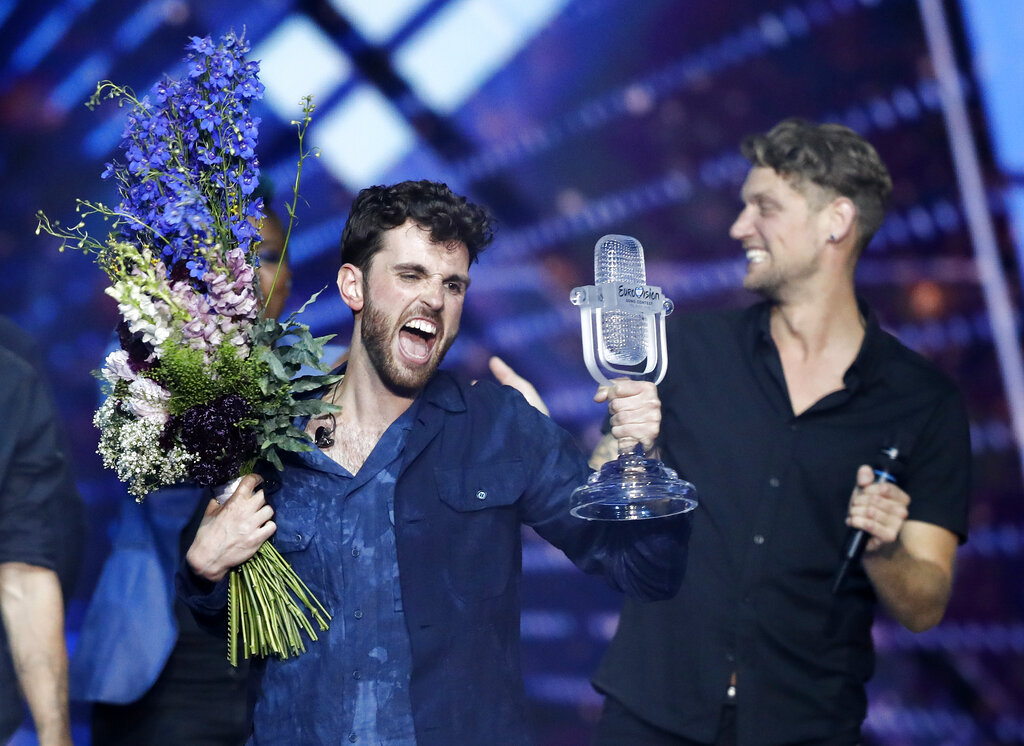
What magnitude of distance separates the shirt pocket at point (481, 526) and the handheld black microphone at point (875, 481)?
3.03ft

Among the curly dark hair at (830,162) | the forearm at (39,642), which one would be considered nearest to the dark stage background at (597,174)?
the curly dark hair at (830,162)

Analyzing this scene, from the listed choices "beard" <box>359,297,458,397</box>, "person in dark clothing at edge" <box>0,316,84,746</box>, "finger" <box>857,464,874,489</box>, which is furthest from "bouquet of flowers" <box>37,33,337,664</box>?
"finger" <box>857,464,874,489</box>

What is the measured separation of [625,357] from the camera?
247cm

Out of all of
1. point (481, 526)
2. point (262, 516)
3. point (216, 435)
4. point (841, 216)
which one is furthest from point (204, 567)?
point (841, 216)

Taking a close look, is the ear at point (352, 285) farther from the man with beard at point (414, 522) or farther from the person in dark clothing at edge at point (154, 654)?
the person in dark clothing at edge at point (154, 654)

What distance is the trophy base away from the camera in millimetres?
2357

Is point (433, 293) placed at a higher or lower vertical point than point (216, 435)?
higher

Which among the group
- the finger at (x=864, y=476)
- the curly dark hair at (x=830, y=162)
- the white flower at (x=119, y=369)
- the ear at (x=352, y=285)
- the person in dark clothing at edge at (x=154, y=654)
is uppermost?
the curly dark hair at (x=830, y=162)

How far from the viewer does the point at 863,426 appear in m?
3.22

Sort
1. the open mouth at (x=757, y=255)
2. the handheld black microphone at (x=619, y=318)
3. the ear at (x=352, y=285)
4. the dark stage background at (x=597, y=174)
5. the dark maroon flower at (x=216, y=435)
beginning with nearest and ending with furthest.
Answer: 1. the dark maroon flower at (x=216, y=435)
2. the handheld black microphone at (x=619, y=318)
3. the ear at (x=352, y=285)
4. the open mouth at (x=757, y=255)
5. the dark stage background at (x=597, y=174)

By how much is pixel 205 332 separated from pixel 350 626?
0.67 meters

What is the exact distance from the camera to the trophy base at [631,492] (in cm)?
236

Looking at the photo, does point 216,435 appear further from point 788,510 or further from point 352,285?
point 788,510

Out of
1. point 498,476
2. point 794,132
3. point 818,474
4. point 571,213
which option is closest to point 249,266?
point 498,476
